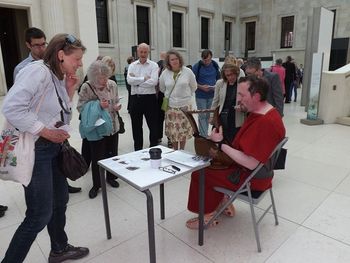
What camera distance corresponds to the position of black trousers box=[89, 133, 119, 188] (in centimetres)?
303

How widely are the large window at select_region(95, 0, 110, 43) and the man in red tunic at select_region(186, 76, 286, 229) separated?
17.5 meters

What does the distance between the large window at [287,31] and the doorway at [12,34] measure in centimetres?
1896

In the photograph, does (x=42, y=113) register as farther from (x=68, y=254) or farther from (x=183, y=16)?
(x=183, y=16)

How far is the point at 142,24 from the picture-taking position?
64.1ft

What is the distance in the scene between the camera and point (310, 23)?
28.2ft

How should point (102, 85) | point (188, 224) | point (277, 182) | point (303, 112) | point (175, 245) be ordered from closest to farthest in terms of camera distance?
point (175, 245) → point (188, 224) → point (102, 85) → point (277, 182) → point (303, 112)

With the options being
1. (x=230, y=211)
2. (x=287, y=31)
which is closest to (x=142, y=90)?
(x=230, y=211)

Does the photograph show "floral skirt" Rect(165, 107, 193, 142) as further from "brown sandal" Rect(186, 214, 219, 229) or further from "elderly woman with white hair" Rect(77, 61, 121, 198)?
"brown sandal" Rect(186, 214, 219, 229)

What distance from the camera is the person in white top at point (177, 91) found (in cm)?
397

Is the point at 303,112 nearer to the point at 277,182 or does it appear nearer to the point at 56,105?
the point at 277,182

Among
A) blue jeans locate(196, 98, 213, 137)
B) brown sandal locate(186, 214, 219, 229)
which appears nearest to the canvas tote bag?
brown sandal locate(186, 214, 219, 229)

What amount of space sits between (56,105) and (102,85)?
141cm

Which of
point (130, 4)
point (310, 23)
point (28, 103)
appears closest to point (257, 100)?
point (28, 103)

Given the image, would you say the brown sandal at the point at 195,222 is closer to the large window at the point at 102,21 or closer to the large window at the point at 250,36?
the large window at the point at 102,21
